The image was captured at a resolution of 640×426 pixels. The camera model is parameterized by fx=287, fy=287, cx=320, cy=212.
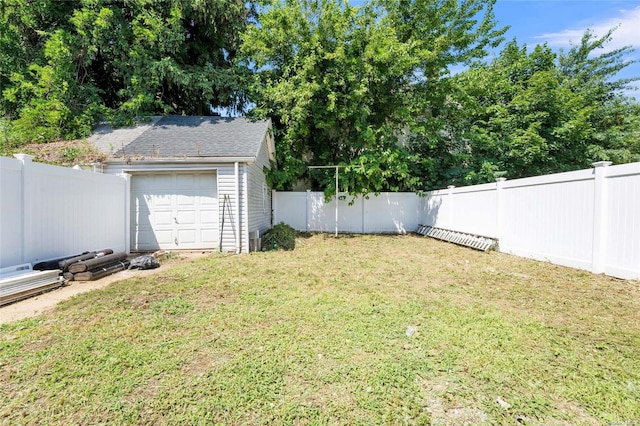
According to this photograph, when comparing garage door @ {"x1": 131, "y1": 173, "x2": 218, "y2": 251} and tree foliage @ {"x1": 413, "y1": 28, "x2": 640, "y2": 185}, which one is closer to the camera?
garage door @ {"x1": 131, "y1": 173, "x2": 218, "y2": 251}

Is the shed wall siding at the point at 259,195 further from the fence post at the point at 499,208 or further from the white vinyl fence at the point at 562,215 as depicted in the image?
the fence post at the point at 499,208

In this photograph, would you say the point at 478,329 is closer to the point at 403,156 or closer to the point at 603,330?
the point at 603,330

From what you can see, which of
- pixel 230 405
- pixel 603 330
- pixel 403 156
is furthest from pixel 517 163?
pixel 230 405

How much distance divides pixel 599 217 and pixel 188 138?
9.79 m

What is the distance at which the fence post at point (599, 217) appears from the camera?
491cm

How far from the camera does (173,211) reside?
7797mm

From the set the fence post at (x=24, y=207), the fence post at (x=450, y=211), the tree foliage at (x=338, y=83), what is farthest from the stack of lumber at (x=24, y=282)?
the fence post at (x=450, y=211)

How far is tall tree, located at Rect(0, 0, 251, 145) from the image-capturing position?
970cm

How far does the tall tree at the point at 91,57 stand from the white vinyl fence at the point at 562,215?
10.1 m

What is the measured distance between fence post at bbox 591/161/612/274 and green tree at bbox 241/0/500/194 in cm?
599

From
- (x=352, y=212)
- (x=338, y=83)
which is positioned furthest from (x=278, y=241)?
(x=338, y=83)

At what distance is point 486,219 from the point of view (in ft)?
26.9

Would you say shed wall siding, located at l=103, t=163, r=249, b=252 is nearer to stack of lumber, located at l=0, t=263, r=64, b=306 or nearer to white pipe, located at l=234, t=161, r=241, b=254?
white pipe, located at l=234, t=161, r=241, b=254

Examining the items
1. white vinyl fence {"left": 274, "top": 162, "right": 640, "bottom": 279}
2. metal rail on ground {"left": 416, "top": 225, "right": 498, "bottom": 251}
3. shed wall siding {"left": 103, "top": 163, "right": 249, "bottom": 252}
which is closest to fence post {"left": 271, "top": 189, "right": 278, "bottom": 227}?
shed wall siding {"left": 103, "top": 163, "right": 249, "bottom": 252}
